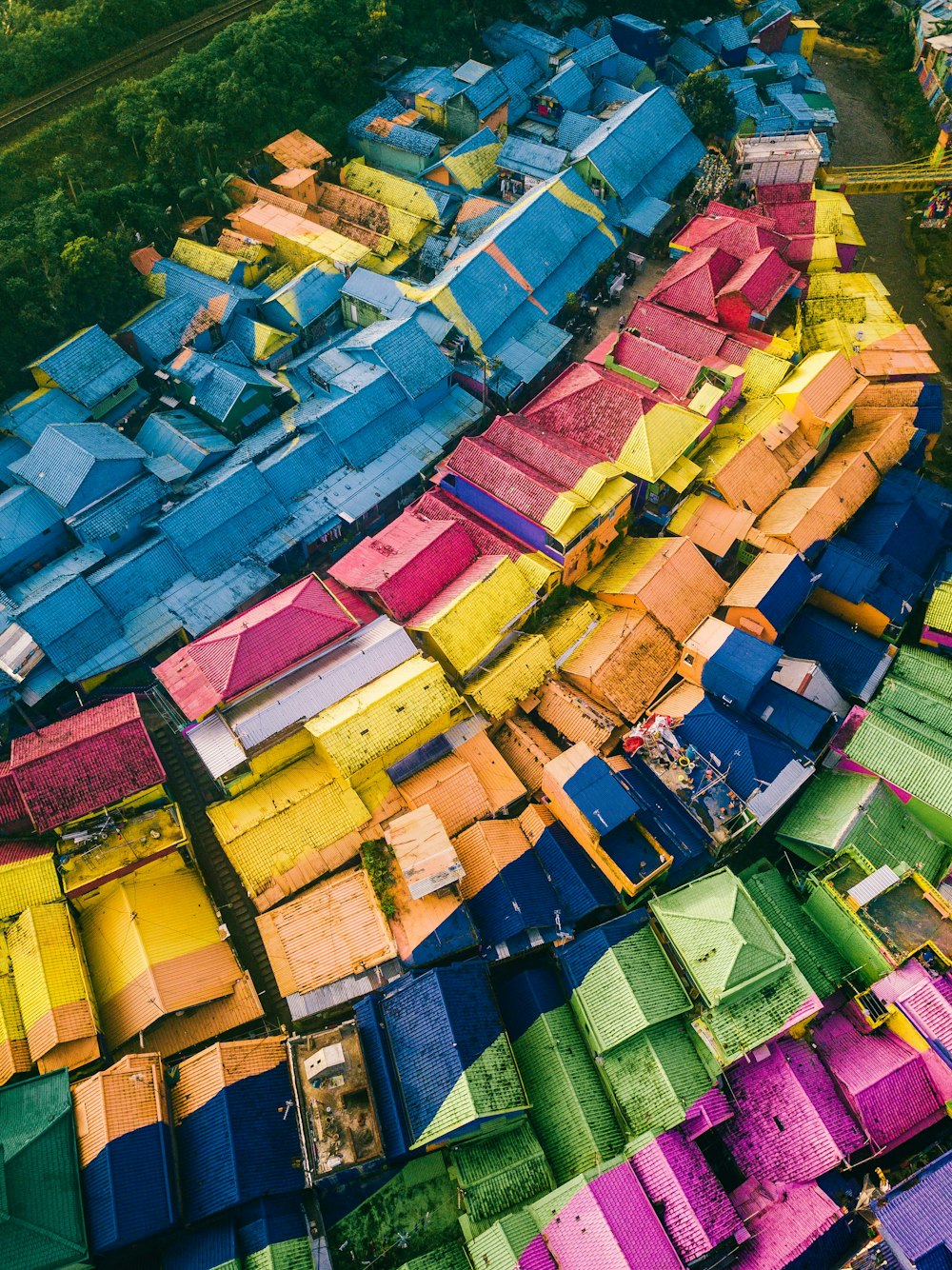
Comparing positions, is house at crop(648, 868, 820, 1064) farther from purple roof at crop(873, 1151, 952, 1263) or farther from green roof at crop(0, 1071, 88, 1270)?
green roof at crop(0, 1071, 88, 1270)

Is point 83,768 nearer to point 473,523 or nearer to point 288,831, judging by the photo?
point 288,831

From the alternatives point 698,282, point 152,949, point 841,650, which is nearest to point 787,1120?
point 841,650

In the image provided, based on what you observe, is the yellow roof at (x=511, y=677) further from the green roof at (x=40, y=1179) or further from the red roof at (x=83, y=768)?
the green roof at (x=40, y=1179)

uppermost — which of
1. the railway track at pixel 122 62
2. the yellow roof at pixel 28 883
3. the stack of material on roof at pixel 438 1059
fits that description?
the railway track at pixel 122 62

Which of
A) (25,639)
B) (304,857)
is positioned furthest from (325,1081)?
(25,639)

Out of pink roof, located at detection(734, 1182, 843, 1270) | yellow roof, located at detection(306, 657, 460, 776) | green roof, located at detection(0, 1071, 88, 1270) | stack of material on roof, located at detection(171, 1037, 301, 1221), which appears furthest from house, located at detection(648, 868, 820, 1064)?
green roof, located at detection(0, 1071, 88, 1270)

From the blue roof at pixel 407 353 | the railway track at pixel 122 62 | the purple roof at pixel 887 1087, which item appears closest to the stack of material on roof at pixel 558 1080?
the purple roof at pixel 887 1087
